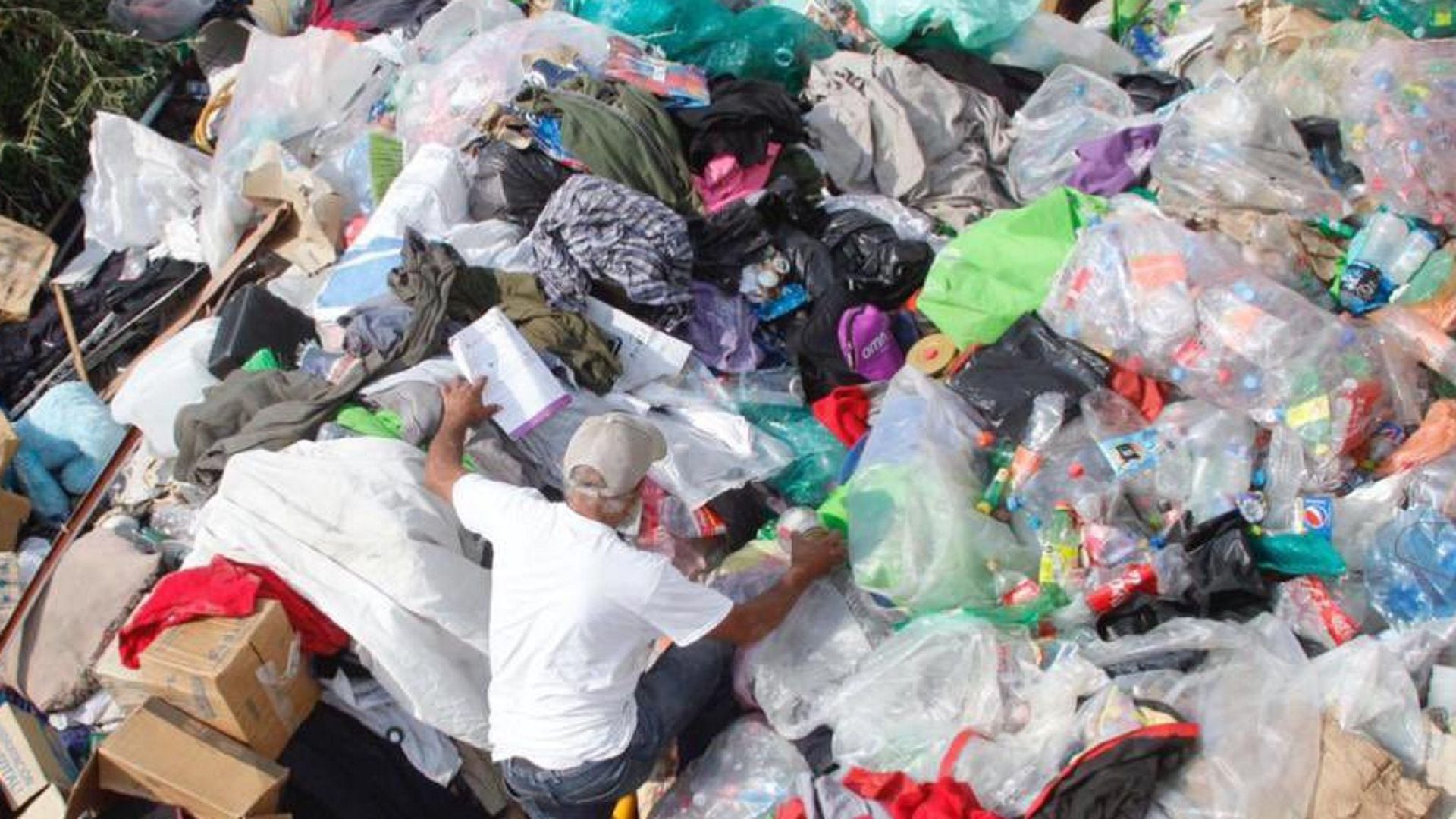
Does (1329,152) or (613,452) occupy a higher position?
(613,452)

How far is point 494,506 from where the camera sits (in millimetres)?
2873

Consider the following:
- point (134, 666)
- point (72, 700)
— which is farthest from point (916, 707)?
point (72, 700)

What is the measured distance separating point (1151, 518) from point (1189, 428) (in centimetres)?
29

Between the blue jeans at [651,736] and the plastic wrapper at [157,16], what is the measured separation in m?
4.13

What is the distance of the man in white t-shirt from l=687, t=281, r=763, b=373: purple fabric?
1118 millimetres

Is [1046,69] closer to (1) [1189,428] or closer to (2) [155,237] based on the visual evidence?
(1) [1189,428]

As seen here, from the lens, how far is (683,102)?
15.0 feet

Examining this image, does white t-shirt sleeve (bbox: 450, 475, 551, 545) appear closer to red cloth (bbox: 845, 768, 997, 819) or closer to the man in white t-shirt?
the man in white t-shirt

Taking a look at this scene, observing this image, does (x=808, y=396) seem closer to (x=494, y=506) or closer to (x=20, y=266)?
(x=494, y=506)

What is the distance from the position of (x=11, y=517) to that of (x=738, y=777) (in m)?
2.63

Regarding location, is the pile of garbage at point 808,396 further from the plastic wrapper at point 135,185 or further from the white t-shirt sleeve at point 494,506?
the white t-shirt sleeve at point 494,506

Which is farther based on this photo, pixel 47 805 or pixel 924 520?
pixel 924 520

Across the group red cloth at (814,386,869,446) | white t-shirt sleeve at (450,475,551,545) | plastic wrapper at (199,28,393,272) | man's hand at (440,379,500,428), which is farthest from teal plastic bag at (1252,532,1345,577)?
plastic wrapper at (199,28,393,272)

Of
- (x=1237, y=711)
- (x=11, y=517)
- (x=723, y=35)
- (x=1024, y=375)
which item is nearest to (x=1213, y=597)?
(x=1237, y=711)
